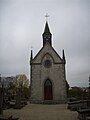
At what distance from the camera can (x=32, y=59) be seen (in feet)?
119

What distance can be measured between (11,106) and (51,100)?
1023 cm

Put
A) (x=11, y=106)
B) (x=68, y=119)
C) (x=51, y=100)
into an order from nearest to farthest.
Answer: (x=68, y=119) < (x=11, y=106) < (x=51, y=100)

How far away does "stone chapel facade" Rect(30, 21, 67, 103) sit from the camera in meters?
34.8

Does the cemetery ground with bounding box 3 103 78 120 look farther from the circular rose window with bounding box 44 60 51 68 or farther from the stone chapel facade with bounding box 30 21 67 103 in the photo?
the circular rose window with bounding box 44 60 51 68

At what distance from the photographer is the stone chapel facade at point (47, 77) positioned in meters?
34.8

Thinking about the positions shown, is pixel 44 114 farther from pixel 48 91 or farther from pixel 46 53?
pixel 46 53

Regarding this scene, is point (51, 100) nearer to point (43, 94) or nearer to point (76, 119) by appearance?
point (43, 94)

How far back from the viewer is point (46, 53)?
36.5 metres

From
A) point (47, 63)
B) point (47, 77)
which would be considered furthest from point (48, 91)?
point (47, 63)

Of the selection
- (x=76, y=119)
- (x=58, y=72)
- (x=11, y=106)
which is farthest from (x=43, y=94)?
(x=76, y=119)

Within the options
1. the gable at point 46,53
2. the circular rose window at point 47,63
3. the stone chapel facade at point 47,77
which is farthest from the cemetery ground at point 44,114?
the gable at point 46,53

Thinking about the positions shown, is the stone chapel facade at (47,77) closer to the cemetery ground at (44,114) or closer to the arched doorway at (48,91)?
the arched doorway at (48,91)

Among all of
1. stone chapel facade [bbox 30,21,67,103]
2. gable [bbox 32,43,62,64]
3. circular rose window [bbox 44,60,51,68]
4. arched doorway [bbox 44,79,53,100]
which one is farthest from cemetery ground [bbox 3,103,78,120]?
gable [bbox 32,43,62,64]

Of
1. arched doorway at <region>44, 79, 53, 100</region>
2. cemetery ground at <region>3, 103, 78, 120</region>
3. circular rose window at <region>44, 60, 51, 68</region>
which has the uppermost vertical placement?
circular rose window at <region>44, 60, 51, 68</region>
